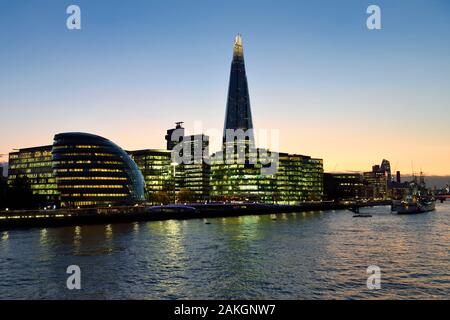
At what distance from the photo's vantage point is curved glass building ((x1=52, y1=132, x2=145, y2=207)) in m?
153

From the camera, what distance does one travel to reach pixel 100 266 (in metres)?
41.5

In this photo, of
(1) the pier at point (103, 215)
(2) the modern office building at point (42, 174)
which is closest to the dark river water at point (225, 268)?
(1) the pier at point (103, 215)

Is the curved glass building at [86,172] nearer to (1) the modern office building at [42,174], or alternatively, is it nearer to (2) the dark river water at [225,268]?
(1) the modern office building at [42,174]

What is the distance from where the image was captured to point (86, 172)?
153 meters

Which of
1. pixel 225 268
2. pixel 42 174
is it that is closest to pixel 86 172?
pixel 42 174

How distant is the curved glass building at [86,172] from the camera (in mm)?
152625

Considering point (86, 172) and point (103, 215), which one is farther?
point (86, 172)

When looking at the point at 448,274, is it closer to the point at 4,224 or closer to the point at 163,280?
the point at 163,280

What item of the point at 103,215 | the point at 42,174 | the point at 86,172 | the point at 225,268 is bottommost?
the point at 225,268

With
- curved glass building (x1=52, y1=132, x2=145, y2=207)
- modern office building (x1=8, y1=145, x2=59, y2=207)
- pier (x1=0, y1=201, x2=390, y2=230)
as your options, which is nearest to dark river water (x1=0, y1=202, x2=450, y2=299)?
pier (x1=0, y1=201, x2=390, y2=230)

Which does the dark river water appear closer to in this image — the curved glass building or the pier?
the pier

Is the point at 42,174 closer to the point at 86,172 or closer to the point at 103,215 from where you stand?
the point at 86,172
